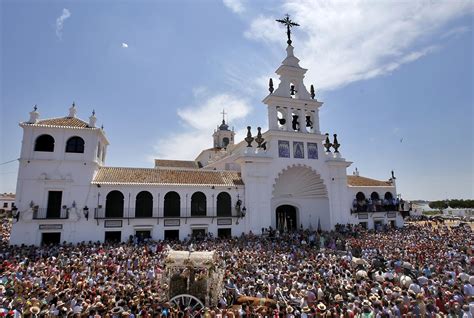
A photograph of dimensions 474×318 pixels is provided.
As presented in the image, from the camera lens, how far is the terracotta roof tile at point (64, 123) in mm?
23133

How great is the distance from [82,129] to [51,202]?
20.0ft

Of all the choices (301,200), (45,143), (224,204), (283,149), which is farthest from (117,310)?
(301,200)

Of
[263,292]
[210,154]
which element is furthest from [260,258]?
→ [210,154]

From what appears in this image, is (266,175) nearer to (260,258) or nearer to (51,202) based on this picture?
(260,258)

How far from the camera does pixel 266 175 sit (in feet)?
87.9

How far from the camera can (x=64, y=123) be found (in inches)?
936

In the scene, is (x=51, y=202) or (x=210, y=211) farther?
(x=210, y=211)

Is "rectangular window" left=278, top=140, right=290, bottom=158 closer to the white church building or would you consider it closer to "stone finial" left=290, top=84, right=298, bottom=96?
the white church building

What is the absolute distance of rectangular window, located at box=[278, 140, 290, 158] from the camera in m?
27.7

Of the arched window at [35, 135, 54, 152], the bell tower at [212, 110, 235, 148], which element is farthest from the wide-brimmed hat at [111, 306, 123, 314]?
the bell tower at [212, 110, 235, 148]

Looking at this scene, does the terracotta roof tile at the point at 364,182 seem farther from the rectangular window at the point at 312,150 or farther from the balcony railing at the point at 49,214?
the balcony railing at the point at 49,214

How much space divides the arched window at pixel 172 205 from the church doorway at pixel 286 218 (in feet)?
32.4

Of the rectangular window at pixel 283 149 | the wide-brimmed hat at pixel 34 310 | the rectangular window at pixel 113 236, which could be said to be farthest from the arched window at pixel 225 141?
the wide-brimmed hat at pixel 34 310

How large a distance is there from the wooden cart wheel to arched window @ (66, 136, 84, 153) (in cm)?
1763
